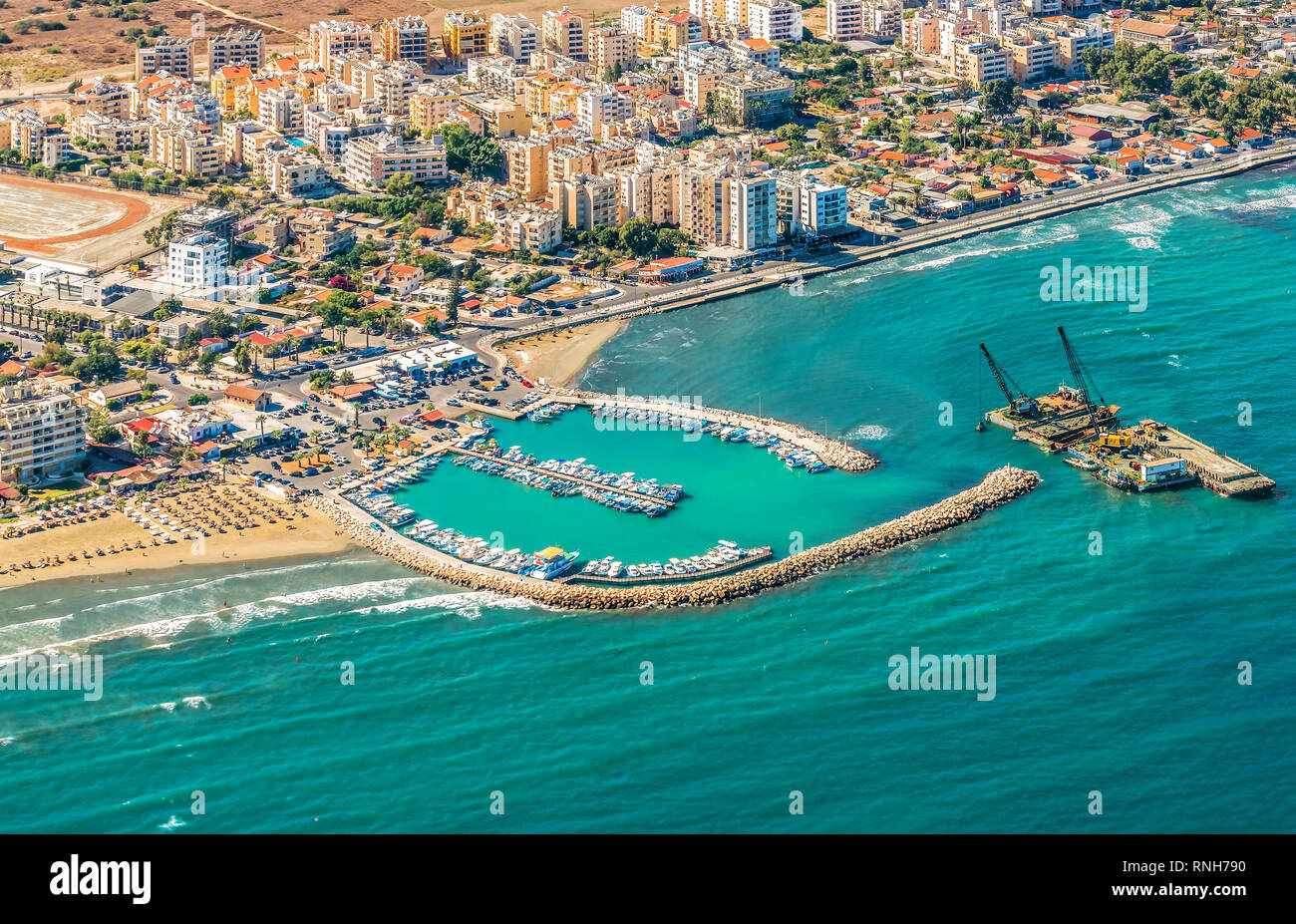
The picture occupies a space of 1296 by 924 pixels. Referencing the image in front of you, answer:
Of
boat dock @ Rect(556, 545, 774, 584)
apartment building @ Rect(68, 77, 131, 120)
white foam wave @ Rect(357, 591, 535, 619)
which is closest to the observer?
white foam wave @ Rect(357, 591, 535, 619)

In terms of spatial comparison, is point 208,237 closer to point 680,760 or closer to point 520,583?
point 520,583

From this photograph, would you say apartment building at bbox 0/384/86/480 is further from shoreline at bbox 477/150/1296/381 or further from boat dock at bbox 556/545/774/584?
boat dock at bbox 556/545/774/584

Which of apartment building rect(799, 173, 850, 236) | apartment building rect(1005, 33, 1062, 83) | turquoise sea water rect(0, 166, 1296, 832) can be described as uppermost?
apartment building rect(1005, 33, 1062, 83)

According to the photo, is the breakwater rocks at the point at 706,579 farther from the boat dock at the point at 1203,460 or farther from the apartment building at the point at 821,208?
the apartment building at the point at 821,208

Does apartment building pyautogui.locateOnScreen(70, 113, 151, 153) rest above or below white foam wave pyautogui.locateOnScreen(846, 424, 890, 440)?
above

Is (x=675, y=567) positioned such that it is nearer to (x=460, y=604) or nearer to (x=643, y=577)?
(x=643, y=577)

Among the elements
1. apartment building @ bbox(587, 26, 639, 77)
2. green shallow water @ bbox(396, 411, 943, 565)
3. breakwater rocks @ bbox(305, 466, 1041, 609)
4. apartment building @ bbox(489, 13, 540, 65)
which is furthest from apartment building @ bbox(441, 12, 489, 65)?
breakwater rocks @ bbox(305, 466, 1041, 609)

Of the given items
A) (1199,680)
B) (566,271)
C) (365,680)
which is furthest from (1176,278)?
(365,680)
